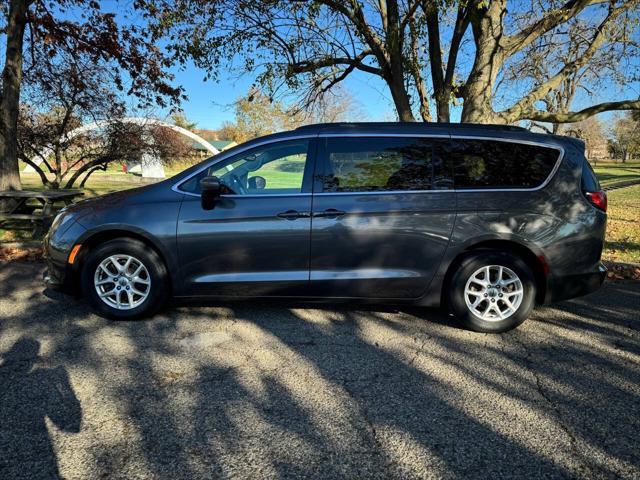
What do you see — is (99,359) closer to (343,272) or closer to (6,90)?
(343,272)

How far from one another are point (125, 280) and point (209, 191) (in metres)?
1.15

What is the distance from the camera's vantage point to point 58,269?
4.17 m

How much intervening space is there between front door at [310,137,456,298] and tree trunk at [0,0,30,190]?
279 inches

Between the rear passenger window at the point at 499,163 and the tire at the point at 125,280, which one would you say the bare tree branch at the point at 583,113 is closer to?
the rear passenger window at the point at 499,163

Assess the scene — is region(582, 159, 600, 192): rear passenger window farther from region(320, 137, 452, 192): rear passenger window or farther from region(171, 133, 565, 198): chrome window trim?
region(320, 137, 452, 192): rear passenger window

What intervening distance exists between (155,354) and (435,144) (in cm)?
291

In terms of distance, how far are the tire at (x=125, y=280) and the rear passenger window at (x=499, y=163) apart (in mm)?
2792

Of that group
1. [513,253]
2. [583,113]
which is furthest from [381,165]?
[583,113]

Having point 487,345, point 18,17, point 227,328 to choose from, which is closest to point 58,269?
point 227,328

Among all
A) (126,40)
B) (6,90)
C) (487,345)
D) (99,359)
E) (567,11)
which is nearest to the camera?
(99,359)

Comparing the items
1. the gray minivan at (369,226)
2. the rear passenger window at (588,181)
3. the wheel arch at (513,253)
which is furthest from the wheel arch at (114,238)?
the rear passenger window at (588,181)

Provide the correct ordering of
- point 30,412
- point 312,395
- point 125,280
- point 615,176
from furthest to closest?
point 615,176
point 125,280
point 312,395
point 30,412

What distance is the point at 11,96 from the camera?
26.9 feet

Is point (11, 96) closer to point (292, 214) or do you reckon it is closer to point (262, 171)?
point (262, 171)
